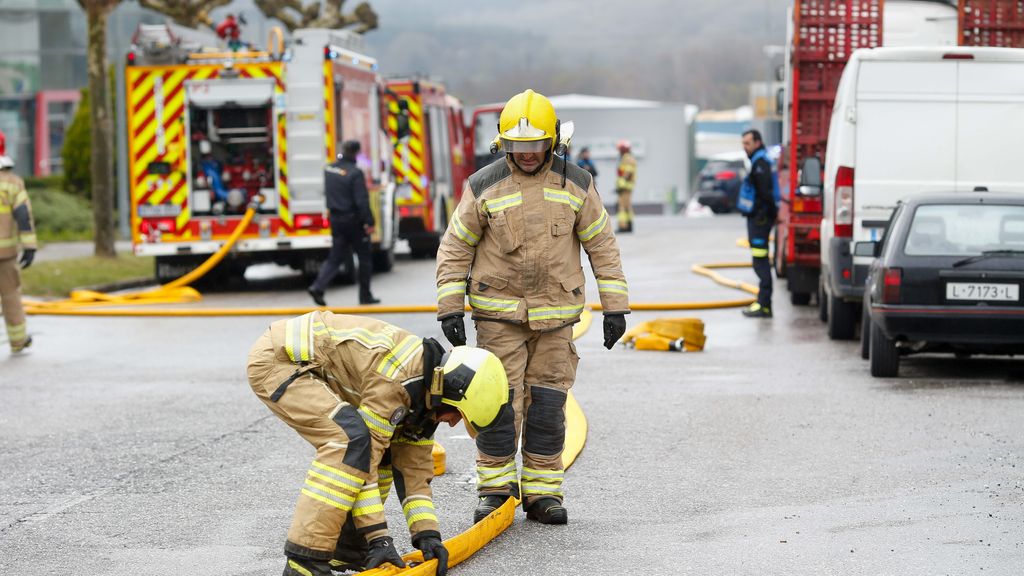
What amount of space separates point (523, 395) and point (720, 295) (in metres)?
10.9

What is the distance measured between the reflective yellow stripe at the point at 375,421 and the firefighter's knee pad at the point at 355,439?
0.04 m

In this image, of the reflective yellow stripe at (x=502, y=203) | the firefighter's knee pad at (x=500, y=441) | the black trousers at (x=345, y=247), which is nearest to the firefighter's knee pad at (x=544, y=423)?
the firefighter's knee pad at (x=500, y=441)

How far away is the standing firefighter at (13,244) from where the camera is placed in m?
12.7

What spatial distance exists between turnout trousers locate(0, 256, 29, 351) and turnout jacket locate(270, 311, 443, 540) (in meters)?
8.03

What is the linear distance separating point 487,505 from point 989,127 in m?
7.63

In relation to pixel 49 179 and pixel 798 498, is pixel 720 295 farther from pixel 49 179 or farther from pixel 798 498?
pixel 49 179

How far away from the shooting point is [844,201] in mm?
12773

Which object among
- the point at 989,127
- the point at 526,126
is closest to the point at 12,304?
the point at 526,126

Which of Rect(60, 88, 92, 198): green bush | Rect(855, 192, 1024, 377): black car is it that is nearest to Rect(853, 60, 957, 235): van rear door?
Rect(855, 192, 1024, 377): black car

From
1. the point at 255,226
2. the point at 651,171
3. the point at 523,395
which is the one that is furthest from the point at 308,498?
the point at 651,171

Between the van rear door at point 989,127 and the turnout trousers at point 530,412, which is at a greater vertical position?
the van rear door at point 989,127

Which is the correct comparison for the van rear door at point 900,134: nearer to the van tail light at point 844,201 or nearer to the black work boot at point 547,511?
the van tail light at point 844,201

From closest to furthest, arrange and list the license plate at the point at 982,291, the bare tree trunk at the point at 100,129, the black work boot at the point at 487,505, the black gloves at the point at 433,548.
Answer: the black gloves at the point at 433,548 → the black work boot at the point at 487,505 → the license plate at the point at 982,291 → the bare tree trunk at the point at 100,129

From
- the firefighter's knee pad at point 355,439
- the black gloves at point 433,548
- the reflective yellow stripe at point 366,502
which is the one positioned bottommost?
the black gloves at point 433,548
